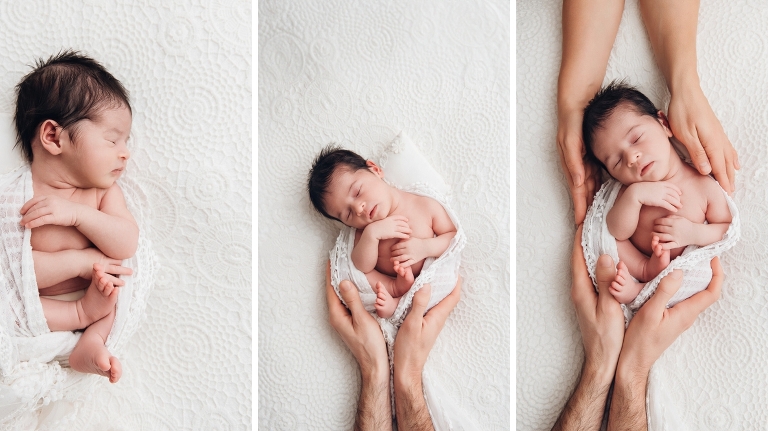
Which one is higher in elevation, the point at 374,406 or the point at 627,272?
the point at 627,272

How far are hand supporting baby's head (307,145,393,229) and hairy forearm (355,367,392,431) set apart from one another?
1.51ft

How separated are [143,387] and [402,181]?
38.2 inches

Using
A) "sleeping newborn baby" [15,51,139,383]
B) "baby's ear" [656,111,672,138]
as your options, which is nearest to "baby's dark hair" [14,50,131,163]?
"sleeping newborn baby" [15,51,139,383]

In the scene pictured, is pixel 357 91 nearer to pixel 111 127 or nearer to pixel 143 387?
pixel 111 127

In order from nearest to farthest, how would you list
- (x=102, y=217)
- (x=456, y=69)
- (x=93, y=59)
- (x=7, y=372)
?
(x=7, y=372), (x=102, y=217), (x=93, y=59), (x=456, y=69)

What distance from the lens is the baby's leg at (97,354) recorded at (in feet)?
4.09

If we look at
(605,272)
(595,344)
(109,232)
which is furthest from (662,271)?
(109,232)

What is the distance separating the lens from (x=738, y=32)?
149 centimetres

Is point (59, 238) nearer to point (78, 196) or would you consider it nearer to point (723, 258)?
point (78, 196)

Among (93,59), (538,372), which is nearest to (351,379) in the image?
(538,372)

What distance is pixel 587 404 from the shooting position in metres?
1.39

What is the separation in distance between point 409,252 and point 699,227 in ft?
2.67

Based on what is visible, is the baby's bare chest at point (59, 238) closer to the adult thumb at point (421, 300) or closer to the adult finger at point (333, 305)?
the adult finger at point (333, 305)

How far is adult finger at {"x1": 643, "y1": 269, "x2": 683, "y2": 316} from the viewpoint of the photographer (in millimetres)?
1337
